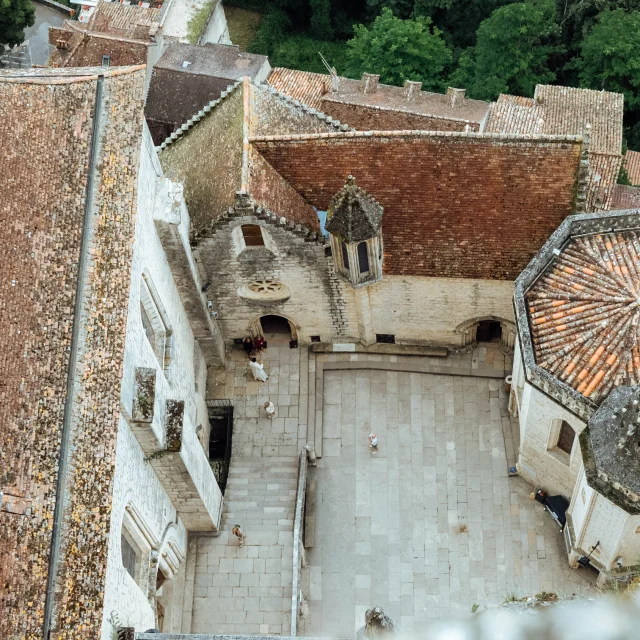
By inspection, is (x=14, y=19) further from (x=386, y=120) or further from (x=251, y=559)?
(x=251, y=559)

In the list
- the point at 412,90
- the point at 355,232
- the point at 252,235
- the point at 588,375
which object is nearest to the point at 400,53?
the point at 412,90

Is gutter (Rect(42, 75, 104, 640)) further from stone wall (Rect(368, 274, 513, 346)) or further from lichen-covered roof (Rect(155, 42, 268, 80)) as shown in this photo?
lichen-covered roof (Rect(155, 42, 268, 80))

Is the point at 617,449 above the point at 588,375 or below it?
below

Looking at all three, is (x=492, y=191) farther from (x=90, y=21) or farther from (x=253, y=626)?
(x=90, y=21)

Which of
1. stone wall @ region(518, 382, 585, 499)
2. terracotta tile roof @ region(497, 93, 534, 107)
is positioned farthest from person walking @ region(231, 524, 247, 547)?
terracotta tile roof @ region(497, 93, 534, 107)

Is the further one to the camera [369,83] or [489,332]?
[369,83]

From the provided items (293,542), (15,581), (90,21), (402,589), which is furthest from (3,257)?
(90,21)

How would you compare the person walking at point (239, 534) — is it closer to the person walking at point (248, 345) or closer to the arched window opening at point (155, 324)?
the arched window opening at point (155, 324)
